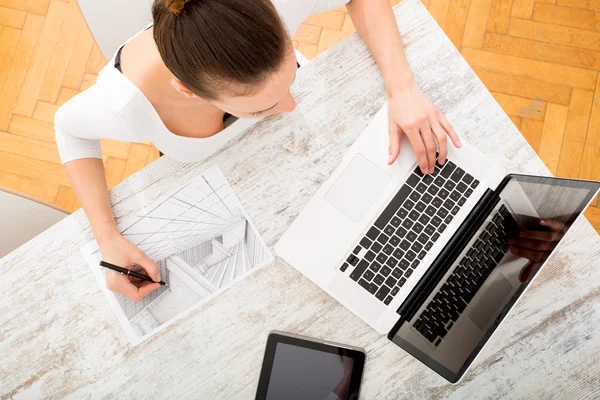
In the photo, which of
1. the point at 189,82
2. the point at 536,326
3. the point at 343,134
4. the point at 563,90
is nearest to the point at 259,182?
the point at 343,134

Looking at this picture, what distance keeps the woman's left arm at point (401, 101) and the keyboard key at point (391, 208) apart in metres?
0.06

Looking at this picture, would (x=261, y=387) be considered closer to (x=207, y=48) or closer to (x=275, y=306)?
(x=275, y=306)

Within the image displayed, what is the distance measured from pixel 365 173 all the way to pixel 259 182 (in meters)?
0.22

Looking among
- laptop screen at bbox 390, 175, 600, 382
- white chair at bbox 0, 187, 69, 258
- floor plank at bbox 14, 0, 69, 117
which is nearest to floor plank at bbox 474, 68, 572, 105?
laptop screen at bbox 390, 175, 600, 382

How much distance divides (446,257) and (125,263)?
64cm

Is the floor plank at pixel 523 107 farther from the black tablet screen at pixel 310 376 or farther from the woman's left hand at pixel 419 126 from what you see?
the black tablet screen at pixel 310 376

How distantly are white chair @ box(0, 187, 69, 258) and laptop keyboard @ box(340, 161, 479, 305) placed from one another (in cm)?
73

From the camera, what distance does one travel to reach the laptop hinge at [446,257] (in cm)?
84

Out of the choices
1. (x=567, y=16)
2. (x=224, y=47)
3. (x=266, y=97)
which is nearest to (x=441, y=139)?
(x=266, y=97)

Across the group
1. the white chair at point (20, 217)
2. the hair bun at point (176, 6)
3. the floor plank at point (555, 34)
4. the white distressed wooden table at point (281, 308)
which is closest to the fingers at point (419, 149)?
the white distressed wooden table at point (281, 308)

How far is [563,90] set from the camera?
1.64 metres

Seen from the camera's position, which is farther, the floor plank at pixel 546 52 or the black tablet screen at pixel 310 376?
the floor plank at pixel 546 52

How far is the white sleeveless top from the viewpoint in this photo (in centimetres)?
77

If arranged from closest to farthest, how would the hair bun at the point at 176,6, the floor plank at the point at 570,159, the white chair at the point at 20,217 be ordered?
the hair bun at the point at 176,6 < the white chair at the point at 20,217 < the floor plank at the point at 570,159
